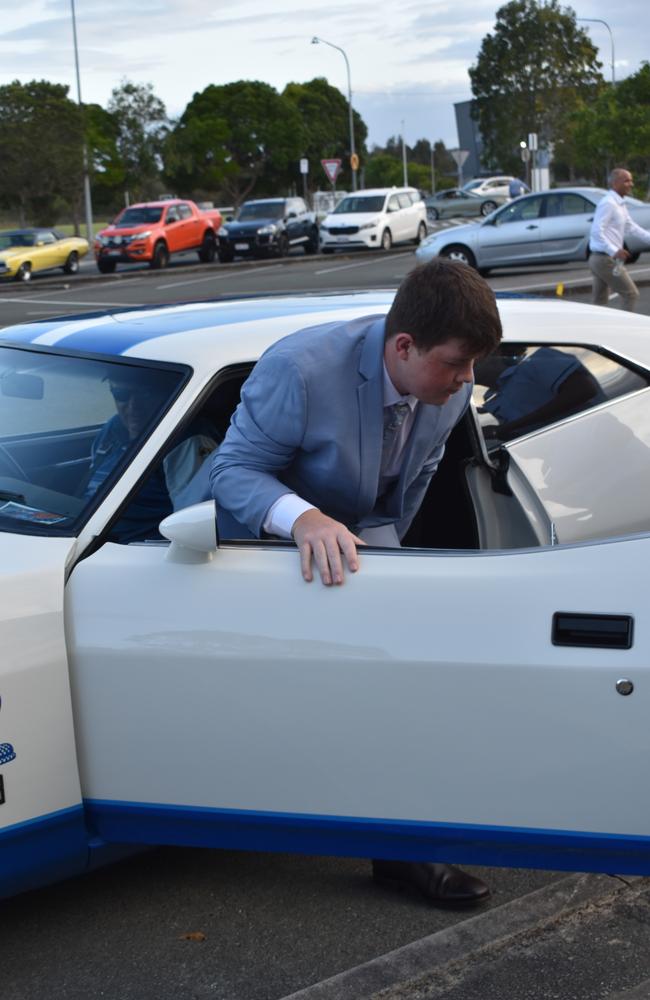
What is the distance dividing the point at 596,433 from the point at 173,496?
123cm

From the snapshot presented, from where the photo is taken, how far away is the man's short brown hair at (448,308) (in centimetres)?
249

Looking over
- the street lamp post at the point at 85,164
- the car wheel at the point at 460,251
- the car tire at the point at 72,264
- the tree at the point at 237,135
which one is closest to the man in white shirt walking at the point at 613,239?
the car wheel at the point at 460,251

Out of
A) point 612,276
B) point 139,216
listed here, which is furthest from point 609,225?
point 139,216

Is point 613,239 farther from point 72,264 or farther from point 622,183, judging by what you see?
point 72,264

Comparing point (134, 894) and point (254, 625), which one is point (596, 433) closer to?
point (254, 625)

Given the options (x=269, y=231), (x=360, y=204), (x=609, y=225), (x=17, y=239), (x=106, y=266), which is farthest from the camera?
(x=360, y=204)

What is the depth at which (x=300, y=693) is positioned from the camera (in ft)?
8.06

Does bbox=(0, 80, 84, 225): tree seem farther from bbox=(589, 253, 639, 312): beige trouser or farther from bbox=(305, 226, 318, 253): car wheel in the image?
bbox=(589, 253, 639, 312): beige trouser

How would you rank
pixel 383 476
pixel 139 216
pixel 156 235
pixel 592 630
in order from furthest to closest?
pixel 139 216 < pixel 156 235 < pixel 383 476 < pixel 592 630

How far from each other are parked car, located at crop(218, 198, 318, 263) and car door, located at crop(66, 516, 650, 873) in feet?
104

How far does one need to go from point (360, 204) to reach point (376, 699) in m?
33.1

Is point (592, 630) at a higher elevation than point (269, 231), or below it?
below

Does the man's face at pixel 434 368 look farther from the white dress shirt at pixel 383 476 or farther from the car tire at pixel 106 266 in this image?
the car tire at pixel 106 266

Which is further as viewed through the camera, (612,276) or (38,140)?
(38,140)
